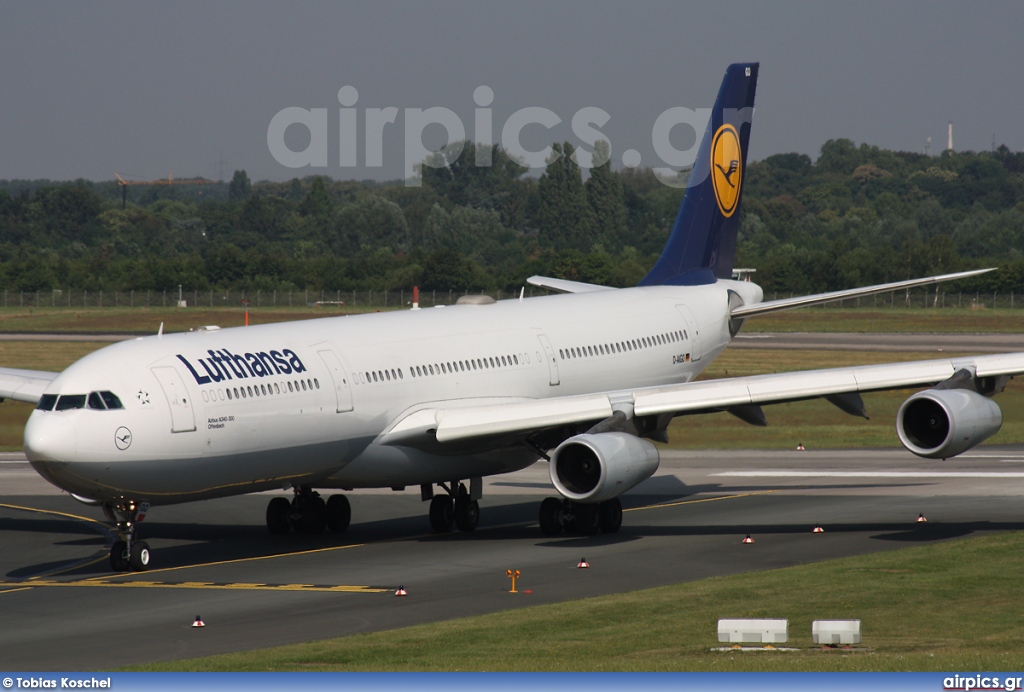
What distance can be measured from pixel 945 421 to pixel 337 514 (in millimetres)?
13212

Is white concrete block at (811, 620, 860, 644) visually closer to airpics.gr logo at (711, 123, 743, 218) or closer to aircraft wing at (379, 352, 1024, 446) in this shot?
aircraft wing at (379, 352, 1024, 446)

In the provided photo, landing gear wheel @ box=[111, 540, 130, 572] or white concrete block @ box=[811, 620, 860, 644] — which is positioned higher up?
landing gear wheel @ box=[111, 540, 130, 572]

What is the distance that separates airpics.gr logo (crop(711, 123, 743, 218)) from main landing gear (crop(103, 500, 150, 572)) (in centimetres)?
2236

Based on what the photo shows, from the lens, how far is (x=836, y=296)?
39.1 meters

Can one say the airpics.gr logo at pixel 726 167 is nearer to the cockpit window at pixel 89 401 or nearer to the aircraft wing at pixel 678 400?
the aircraft wing at pixel 678 400

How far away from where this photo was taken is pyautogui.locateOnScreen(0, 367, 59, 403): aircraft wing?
33500 millimetres

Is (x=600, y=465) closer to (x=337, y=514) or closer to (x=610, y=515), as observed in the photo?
(x=610, y=515)

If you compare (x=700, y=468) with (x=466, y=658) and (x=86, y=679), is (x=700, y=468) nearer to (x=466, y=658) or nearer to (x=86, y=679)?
(x=466, y=658)

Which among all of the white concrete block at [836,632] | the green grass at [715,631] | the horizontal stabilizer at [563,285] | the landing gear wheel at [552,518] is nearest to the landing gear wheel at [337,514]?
the landing gear wheel at [552,518]

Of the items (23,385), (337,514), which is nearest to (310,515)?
(337,514)

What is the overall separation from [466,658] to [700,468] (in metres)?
26.5

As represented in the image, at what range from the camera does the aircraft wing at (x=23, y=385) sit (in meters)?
33.5

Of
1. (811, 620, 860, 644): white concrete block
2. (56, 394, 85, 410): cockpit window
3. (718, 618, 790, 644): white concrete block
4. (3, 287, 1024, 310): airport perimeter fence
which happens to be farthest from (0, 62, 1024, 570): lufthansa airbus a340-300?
(3, 287, 1024, 310): airport perimeter fence

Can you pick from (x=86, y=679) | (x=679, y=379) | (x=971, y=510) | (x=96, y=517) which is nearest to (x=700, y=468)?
(x=679, y=379)
